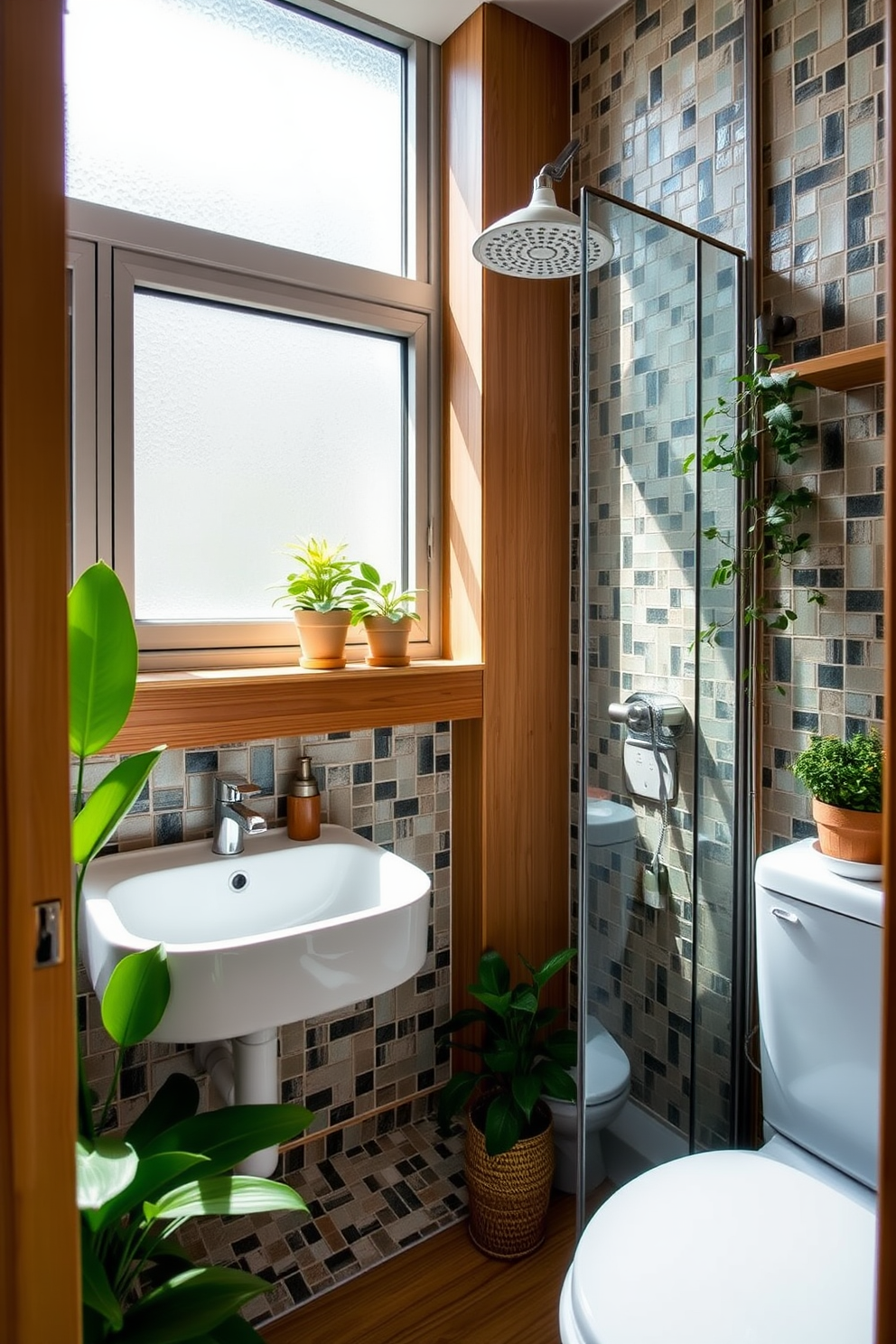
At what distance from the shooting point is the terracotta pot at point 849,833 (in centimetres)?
125

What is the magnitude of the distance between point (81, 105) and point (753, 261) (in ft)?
4.10

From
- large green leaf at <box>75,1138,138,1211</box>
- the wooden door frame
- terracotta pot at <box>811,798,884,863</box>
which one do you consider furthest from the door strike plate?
terracotta pot at <box>811,798,884,863</box>

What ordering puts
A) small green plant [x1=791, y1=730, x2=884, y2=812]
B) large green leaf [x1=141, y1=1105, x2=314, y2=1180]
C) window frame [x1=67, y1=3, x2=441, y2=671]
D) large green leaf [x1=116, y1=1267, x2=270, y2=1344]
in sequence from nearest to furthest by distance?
1. large green leaf [x1=116, y1=1267, x2=270, y2=1344]
2. large green leaf [x1=141, y1=1105, x2=314, y2=1180]
3. small green plant [x1=791, y1=730, x2=884, y2=812]
4. window frame [x1=67, y1=3, x2=441, y2=671]

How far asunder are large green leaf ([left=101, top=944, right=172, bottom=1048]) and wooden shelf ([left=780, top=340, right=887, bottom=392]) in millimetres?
1303

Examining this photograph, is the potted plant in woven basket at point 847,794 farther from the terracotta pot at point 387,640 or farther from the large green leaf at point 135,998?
the large green leaf at point 135,998

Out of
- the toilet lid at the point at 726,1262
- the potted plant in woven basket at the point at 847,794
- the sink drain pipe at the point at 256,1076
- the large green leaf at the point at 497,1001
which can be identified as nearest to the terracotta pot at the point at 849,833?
the potted plant in woven basket at the point at 847,794

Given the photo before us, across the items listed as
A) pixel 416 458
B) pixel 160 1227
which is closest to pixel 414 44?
pixel 416 458

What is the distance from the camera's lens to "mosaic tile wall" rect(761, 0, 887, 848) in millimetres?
1354


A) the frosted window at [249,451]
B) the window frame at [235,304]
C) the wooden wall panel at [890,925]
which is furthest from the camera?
the frosted window at [249,451]

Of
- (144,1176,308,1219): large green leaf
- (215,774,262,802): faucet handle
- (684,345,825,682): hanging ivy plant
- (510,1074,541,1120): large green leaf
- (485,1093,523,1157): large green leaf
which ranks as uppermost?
(684,345,825,682): hanging ivy plant

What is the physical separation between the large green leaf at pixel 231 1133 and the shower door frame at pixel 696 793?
0.48 meters

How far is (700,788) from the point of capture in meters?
1.52

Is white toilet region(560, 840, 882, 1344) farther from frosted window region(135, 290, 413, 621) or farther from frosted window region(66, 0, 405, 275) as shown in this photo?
frosted window region(66, 0, 405, 275)

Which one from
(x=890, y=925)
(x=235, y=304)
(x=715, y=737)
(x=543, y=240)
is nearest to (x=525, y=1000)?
(x=715, y=737)
